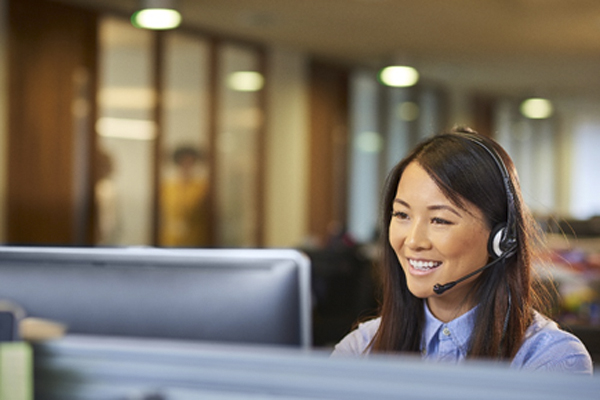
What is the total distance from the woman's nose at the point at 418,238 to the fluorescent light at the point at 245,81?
5.97 meters

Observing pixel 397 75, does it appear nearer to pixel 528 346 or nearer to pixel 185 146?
pixel 185 146

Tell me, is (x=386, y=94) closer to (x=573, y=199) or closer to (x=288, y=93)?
(x=288, y=93)

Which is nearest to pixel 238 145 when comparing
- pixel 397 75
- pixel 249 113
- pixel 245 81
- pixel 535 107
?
pixel 249 113

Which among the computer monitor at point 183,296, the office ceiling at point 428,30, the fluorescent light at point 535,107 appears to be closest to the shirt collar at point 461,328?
the computer monitor at point 183,296

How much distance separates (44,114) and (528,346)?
15.3 feet

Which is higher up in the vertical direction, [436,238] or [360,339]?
[436,238]

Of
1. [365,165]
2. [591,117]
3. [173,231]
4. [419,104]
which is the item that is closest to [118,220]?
[173,231]

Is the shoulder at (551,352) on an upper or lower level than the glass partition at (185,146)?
lower

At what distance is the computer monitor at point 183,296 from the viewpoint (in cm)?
92

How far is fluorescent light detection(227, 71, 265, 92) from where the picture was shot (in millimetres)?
7133

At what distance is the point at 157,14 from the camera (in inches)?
189

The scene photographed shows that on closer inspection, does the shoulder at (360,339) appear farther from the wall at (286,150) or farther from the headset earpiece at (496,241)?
the wall at (286,150)

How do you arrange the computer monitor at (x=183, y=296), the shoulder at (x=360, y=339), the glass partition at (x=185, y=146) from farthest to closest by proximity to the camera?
the glass partition at (x=185, y=146) < the shoulder at (x=360, y=339) < the computer monitor at (x=183, y=296)

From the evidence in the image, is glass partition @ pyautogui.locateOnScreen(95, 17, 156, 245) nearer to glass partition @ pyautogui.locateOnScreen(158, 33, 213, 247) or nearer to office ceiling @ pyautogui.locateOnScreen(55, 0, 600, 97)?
glass partition @ pyautogui.locateOnScreen(158, 33, 213, 247)
